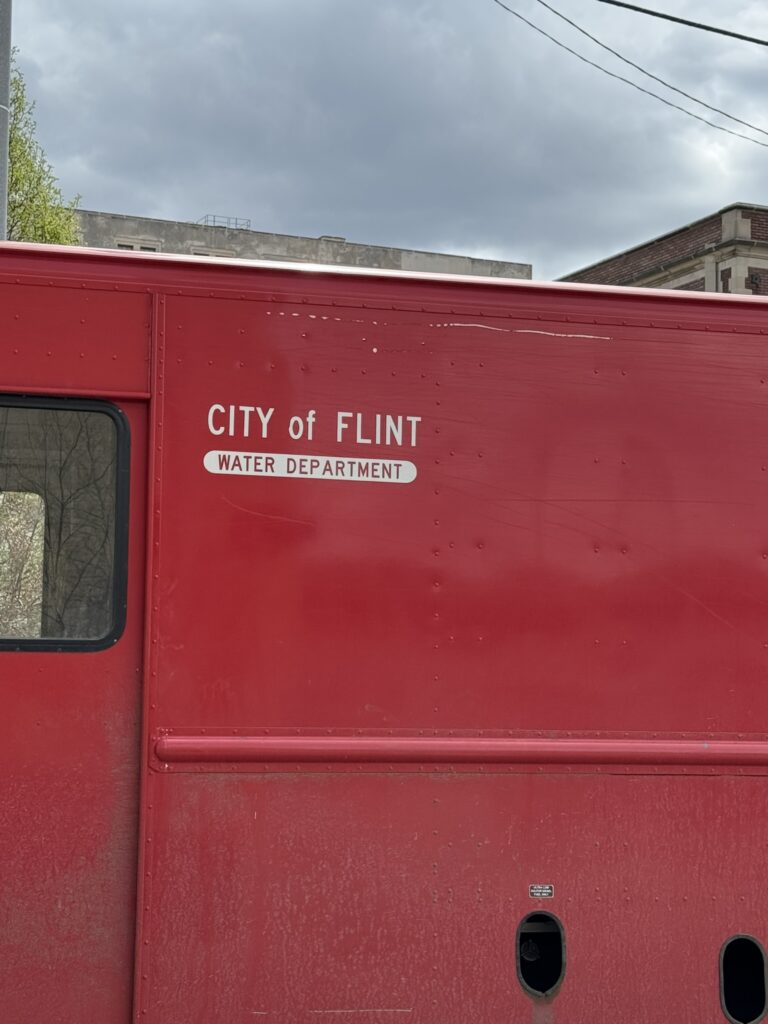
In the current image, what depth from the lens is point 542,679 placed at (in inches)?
141

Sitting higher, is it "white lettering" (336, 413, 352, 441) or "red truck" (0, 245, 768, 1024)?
"white lettering" (336, 413, 352, 441)

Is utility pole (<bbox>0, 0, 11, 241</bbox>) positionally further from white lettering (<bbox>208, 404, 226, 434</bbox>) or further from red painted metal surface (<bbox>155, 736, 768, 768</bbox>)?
red painted metal surface (<bbox>155, 736, 768, 768</bbox>)

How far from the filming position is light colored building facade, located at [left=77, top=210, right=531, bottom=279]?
38188mm

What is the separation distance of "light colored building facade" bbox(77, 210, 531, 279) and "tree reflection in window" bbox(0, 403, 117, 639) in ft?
115

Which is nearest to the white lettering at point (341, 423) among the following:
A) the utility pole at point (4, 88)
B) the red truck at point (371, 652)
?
the red truck at point (371, 652)

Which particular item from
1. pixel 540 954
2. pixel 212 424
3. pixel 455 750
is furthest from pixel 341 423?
pixel 540 954

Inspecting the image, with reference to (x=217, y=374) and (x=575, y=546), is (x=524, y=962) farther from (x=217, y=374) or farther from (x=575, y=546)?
(x=217, y=374)

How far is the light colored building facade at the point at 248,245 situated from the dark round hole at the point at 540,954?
3560 cm

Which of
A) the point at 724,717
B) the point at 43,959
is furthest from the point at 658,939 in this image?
the point at 43,959

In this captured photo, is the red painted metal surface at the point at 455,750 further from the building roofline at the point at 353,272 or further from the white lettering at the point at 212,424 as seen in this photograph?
the building roofline at the point at 353,272

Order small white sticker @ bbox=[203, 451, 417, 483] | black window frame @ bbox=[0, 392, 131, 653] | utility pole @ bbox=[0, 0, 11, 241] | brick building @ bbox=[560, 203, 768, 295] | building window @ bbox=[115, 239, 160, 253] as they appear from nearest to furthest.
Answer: black window frame @ bbox=[0, 392, 131, 653] < small white sticker @ bbox=[203, 451, 417, 483] < utility pole @ bbox=[0, 0, 11, 241] < brick building @ bbox=[560, 203, 768, 295] < building window @ bbox=[115, 239, 160, 253]

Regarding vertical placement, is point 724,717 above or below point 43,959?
above

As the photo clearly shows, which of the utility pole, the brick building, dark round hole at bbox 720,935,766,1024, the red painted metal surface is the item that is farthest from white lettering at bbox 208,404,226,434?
the brick building

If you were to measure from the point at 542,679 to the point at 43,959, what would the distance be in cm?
176
